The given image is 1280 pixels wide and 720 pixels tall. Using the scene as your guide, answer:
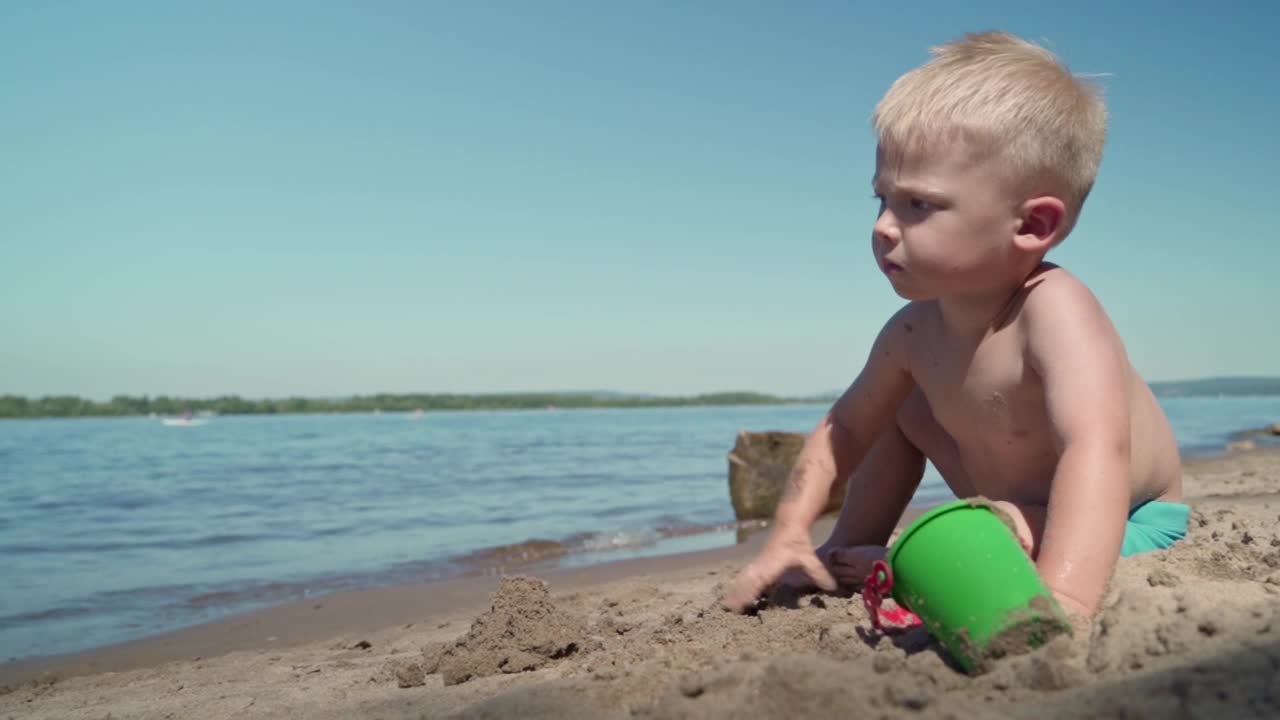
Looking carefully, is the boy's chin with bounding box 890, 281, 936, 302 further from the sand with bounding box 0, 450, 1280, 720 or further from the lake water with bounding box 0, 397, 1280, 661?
the lake water with bounding box 0, 397, 1280, 661

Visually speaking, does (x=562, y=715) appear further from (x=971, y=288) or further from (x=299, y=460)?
(x=299, y=460)

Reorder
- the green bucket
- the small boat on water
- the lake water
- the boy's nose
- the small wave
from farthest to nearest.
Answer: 1. the small boat on water
2. the lake water
3. the small wave
4. the boy's nose
5. the green bucket

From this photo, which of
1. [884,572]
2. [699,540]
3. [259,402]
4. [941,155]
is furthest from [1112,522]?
[259,402]

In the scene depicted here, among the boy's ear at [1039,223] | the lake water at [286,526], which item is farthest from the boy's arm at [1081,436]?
the lake water at [286,526]

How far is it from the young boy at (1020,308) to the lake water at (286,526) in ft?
12.6

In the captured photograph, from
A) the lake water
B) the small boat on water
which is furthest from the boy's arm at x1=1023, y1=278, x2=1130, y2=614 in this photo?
the small boat on water

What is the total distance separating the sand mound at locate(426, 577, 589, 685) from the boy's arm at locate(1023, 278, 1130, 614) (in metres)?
1.24

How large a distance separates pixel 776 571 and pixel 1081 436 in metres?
0.94

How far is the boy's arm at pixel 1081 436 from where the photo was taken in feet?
5.92

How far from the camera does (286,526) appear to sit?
7.79 meters

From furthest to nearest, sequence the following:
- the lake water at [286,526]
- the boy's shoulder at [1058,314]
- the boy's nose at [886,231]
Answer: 1. the lake water at [286,526]
2. the boy's nose at [886,231]
3. the boy's shoulder at [1058,314]

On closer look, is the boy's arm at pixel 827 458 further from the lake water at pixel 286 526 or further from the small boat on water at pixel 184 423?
the small boat on water at pixel 184 423

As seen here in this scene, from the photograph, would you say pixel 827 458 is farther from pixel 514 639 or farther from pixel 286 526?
pixel 286 526

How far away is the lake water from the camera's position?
5094 mm
